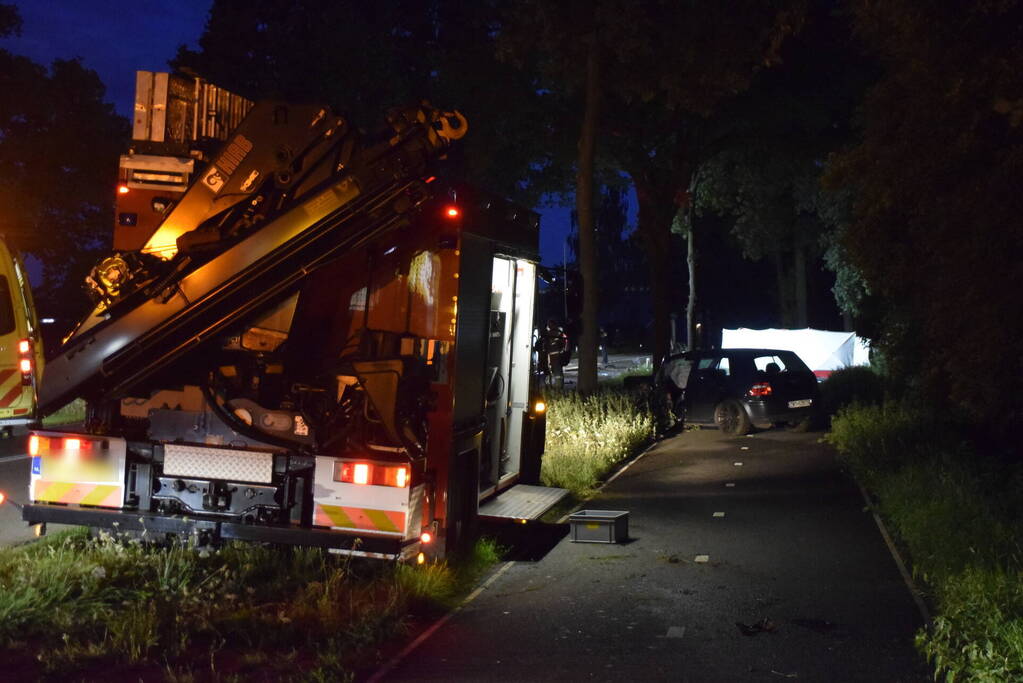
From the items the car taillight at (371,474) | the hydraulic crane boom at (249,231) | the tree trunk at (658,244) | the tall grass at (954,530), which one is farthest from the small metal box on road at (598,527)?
the tree trunk at (658,244)

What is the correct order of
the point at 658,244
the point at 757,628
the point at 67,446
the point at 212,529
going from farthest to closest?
the point at 658,244 < the point at 67,446 < the point at 212,529 < the point at 757,628

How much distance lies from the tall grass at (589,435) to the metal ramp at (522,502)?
5.90 feet

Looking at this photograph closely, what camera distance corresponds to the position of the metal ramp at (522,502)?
31.8 feet

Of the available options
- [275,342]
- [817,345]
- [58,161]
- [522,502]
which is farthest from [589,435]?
[817,345]

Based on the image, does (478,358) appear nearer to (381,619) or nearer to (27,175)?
(381,619)

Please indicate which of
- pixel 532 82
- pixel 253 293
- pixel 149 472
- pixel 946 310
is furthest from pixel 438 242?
pixel 532 82

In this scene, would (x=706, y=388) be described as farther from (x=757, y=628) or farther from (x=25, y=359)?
(x=757, y=628)

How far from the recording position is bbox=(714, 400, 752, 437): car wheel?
19406 millimetres

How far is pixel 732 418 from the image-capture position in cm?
1961

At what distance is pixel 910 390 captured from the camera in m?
19.0

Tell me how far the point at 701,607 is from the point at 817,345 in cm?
3492

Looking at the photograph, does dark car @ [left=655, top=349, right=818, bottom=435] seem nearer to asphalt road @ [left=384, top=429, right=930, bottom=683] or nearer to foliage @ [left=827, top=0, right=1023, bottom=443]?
foliage @ [left=827, top=0, right=1023, bottom=443]

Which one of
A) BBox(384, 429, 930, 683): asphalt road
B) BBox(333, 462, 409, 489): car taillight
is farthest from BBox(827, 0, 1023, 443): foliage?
BBox(333, 462, 409, 489): car taillight

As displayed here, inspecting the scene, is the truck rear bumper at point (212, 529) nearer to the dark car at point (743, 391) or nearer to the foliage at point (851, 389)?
the dark car at point (743, 391)
